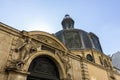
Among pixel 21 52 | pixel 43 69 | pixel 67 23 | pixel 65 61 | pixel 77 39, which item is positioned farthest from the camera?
pixel 67 23

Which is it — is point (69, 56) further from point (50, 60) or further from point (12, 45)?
point (12, 45)

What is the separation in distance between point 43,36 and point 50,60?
2.01 m

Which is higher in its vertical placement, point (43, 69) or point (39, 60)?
point (39, 60)

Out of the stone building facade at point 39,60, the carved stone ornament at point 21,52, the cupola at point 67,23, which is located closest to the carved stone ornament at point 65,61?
the stone building facade at point 39,60

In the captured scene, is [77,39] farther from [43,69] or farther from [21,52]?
[21,52]

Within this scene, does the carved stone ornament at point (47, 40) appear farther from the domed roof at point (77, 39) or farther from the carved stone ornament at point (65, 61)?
the domed roof at point (77, 39)

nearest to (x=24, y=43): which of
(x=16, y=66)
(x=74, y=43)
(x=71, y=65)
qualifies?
(x=16, y=66)

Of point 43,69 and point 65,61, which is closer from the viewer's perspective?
point 43,69

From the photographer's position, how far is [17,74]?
8.02 meters

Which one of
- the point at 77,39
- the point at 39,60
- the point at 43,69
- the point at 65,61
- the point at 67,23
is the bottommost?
the point at 43,69

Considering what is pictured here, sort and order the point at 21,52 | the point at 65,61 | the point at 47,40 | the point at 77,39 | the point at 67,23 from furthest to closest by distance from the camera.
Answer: the point at 67,23 < the point at 77,39 < the point at 65,61 < the point at 47,40 < the point at 21,52

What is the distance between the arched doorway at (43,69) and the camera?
946 centimetres

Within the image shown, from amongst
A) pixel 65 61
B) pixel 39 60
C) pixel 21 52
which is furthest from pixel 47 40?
pixel 21 52

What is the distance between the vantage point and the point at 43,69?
10156 mm
